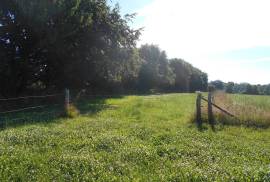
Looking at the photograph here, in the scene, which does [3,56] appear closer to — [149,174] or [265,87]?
[149,174]

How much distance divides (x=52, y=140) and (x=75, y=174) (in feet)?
12.1

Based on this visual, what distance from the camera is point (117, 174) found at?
8.64 metres

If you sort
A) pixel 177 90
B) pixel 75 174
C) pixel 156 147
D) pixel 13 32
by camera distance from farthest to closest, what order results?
pixel 177 90 < pixel 13 32 < pixel 156 147 < pixel 75 174

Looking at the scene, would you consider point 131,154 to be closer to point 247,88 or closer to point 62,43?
point 62,43

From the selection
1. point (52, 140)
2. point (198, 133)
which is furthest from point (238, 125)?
point (52, 140)

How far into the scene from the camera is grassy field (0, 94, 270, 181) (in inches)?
336

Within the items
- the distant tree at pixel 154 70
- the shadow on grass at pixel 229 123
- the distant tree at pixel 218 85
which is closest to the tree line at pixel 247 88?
the distant tree at pixel 218 85

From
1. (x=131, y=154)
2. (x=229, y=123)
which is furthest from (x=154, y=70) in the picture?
(x=131, y=154)

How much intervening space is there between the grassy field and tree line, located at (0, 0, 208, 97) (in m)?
14.6

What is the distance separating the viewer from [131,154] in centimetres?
1030

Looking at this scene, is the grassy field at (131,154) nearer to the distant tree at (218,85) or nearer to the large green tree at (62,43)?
the distant tree at (218,85)

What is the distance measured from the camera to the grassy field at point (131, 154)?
8.54m

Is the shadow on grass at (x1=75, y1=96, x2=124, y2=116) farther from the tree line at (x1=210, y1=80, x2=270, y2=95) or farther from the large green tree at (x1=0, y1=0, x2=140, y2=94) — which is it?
the tree line at (x1=210, y1=80, x2=270, y2=95)

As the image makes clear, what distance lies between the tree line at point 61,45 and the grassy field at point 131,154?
47.8 feet
